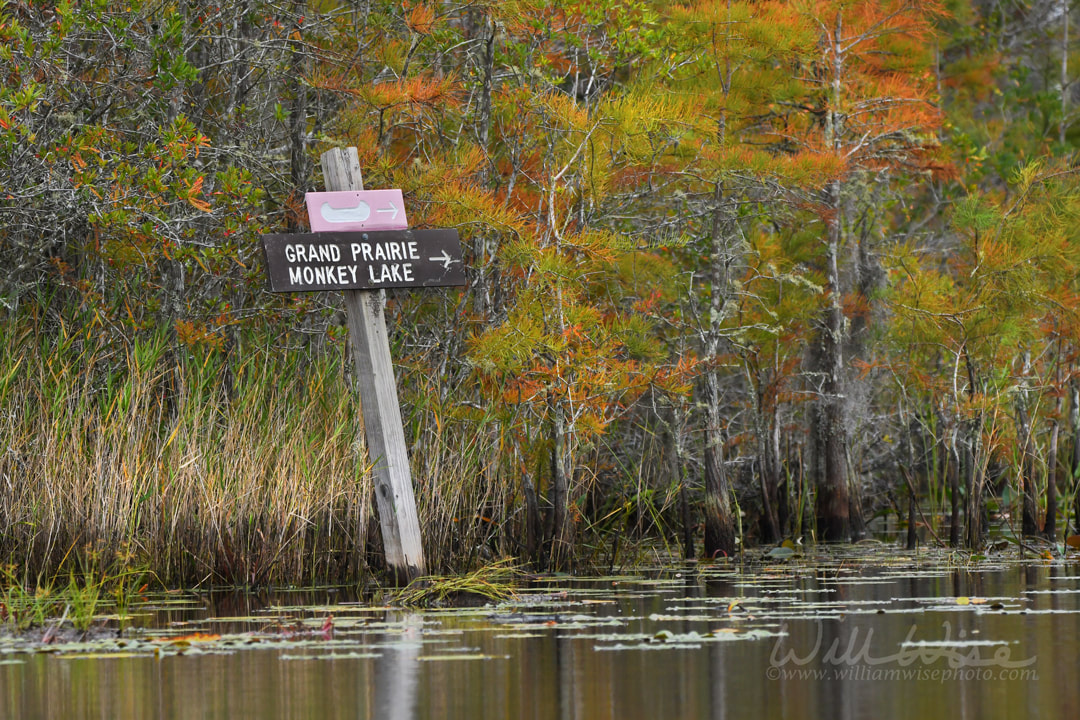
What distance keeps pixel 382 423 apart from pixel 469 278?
9.35 feet

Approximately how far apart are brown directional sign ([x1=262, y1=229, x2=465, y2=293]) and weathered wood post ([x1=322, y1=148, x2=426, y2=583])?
5.5 inches

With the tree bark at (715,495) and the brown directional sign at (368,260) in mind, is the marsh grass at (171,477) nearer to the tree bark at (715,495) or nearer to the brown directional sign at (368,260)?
the brown directional sign at (368,260)

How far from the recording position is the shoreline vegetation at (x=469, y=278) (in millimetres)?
8117

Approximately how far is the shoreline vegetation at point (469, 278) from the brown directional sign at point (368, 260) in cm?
102

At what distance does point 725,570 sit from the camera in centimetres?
934

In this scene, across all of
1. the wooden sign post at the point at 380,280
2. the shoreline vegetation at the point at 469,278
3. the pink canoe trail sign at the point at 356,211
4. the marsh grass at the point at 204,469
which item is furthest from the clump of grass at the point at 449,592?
the pink canoe trail sign at the point at 356,211

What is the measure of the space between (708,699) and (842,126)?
31.8 feet

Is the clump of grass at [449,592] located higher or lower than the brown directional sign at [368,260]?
lower

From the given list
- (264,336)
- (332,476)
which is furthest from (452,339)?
(332,476)

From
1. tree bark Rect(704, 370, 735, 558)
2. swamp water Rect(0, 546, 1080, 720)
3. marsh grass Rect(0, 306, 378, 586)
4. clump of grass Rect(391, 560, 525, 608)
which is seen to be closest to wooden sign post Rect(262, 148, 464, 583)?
clump of grass Rect(391, 560, 525, 608)

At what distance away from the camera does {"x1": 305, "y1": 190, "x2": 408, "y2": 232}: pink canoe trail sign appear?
25.5ft

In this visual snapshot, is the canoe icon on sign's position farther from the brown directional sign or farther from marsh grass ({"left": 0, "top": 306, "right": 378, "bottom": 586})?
marsh grass ({"left": 0, "top": 306, "right": 378, "bottom": 586})

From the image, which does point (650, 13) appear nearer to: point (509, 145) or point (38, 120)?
point (509, 145)

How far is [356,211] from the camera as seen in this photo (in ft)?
25.7
